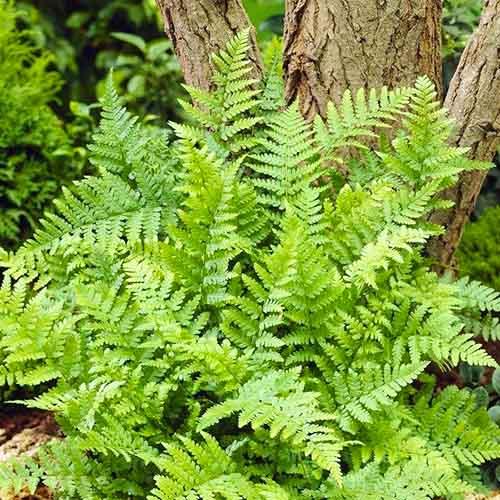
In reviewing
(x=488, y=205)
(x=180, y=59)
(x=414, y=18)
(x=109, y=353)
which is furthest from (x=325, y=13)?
(x=488, y=205)

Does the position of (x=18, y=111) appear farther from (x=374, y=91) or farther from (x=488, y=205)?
(x=488, y=205)

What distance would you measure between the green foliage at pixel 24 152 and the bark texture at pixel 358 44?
51.8 inches

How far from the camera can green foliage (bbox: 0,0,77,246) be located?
3.59m

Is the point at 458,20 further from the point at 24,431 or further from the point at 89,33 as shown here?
the point at 89,33

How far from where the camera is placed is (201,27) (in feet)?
9.74

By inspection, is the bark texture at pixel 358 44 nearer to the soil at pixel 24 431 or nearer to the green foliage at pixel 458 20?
the green foliage at pixel 458 20

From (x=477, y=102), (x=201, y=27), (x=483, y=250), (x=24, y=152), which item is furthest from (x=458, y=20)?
(x=24, y=152)

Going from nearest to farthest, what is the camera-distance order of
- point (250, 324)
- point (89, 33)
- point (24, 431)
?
1. point (250, 324)
2. point (24, 431)
3. point (89, 33)

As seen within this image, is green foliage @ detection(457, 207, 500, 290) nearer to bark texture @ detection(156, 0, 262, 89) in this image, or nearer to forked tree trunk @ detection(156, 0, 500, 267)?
forked tree trunk @ detection(156, 0, 500, 267)

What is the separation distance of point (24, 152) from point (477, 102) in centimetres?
206

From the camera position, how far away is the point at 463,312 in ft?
9.83

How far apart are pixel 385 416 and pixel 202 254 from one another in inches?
30.4

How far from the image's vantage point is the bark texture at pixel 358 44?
2893 millimetres

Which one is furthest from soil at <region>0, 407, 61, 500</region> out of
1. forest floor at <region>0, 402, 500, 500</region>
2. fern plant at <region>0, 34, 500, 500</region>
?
fern plant at <region>0, 34, 500, 500</region>
